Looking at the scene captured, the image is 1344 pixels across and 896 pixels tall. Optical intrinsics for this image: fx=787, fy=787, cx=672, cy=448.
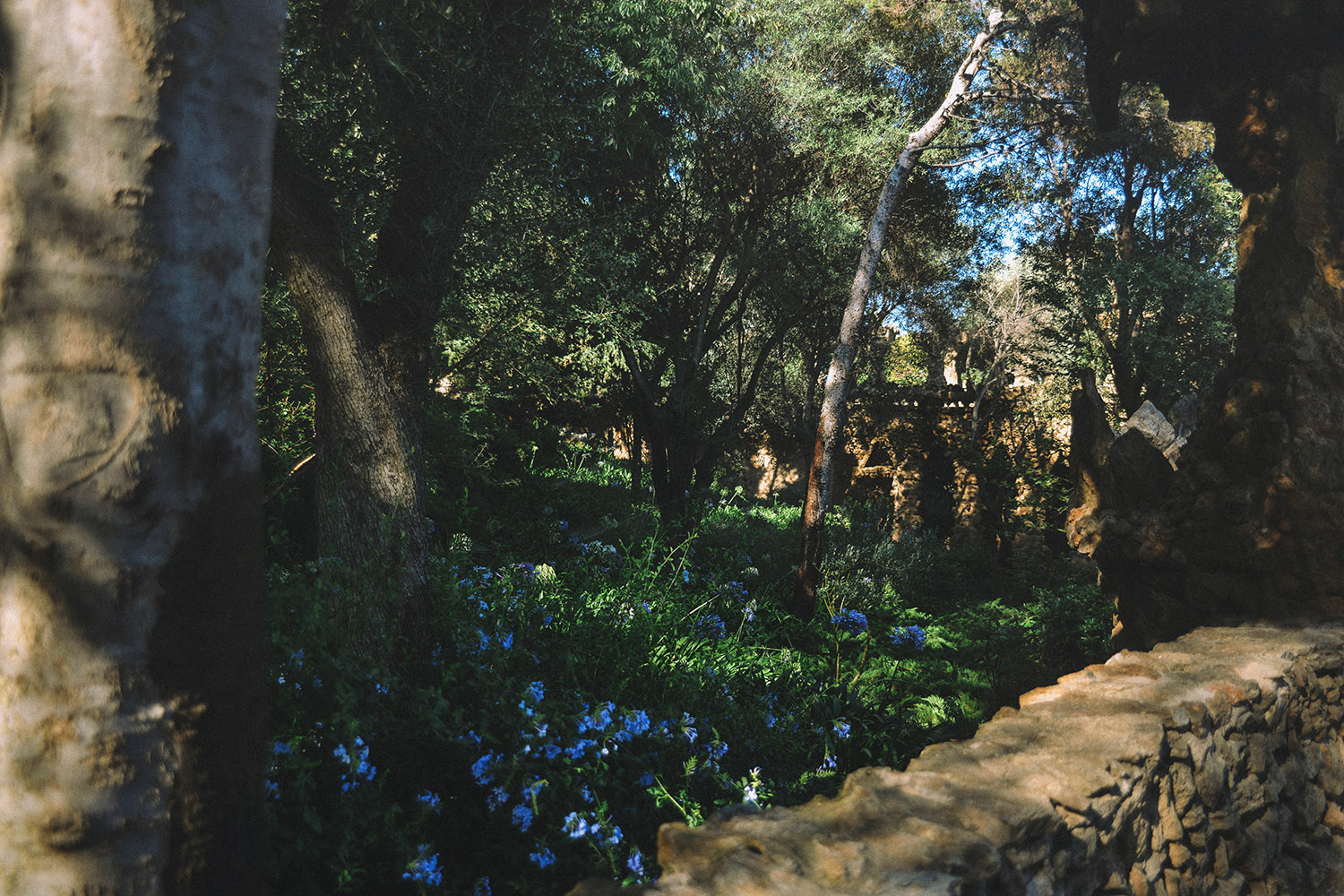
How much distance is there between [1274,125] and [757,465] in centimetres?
1729

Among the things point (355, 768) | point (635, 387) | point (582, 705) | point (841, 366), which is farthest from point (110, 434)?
point (635, 387)

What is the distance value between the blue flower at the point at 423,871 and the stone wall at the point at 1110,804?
0.69 meters

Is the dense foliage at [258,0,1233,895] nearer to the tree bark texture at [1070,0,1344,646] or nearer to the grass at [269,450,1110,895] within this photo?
the grass at [269,450,1110,895]

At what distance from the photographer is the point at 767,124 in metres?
10.5

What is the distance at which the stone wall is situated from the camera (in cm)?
192

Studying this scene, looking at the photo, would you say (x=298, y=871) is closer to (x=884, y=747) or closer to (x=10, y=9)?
(x=10, y=9)

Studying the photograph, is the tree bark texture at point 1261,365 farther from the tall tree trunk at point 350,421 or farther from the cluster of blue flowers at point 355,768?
the cluster of blue flowers at point 355,768

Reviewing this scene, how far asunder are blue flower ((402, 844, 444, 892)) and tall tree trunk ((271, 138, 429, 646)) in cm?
180

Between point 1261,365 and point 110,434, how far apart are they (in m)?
6.30

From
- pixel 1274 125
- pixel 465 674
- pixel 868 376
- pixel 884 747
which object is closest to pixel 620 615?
pixel 465 674

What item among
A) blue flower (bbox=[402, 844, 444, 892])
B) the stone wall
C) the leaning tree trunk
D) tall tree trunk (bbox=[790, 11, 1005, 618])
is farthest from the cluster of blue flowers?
tall tree trunk (bbox=[790, 11, 1005, 618])

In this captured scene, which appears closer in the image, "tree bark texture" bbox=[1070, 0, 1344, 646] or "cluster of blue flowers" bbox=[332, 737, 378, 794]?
"cluster of blue flowers" bbox=[332, 737, 378, 794]

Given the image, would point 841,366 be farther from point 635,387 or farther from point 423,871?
point 423,871

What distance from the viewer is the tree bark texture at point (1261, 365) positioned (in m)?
4.95
